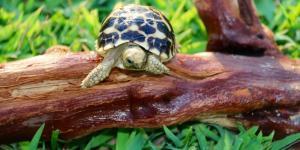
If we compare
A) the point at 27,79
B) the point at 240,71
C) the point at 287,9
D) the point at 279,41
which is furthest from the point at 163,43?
the point at 287,9

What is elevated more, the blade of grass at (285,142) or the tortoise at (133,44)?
the tortoise at (133,44)

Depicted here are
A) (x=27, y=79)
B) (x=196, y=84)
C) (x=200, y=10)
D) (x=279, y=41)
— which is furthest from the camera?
(x=279, y=41)

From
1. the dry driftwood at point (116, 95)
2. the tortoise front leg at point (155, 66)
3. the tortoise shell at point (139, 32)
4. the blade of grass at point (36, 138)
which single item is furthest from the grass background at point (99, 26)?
the tortoise shell at point (139, 32)

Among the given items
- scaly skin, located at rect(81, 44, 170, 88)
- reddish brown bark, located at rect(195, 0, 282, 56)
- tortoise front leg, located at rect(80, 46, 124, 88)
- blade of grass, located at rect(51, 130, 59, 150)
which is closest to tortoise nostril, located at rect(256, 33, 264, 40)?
reddish brown bark, located at rect(195, 0, 282, 56)

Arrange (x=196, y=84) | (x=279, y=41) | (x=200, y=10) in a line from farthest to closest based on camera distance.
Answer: (x=279, y=41)
(x=200, y=10)
(x=196, y=84)

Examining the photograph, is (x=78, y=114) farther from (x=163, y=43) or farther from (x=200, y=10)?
(x=200, y=10)

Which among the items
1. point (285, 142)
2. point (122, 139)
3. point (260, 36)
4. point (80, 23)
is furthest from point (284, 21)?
point (122, 139)

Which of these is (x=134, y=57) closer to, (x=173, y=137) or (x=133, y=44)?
(x=133, y=44)

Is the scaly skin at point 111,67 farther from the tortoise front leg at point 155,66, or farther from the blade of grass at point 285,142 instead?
the blade of grass at point 285,142
